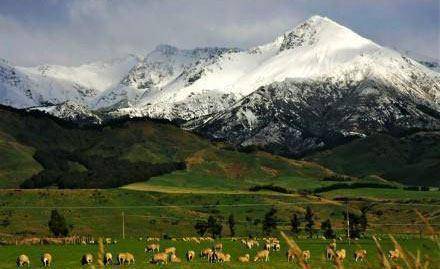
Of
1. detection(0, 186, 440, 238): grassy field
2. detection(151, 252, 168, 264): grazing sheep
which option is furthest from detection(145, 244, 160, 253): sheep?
detection(0, 186, 440, 238): grassy field

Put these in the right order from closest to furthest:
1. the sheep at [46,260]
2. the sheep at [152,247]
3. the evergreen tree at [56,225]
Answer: the sheep at [46,260]
the sheep at [152,247]
the evergreen tree at [56,225]

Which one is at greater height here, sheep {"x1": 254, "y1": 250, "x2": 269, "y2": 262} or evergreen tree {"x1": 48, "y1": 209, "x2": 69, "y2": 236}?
evergreen tree {"x1": 48, "y1": 209, "x2": 69, "y2": 236}

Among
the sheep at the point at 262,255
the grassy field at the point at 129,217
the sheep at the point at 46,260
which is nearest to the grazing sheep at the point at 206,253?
the sheep at the point at 262,255

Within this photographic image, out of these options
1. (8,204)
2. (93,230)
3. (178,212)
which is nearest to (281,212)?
(178,212)

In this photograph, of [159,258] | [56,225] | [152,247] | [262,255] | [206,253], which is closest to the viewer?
[159,258]

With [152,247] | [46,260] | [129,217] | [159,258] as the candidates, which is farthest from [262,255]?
[129,217]

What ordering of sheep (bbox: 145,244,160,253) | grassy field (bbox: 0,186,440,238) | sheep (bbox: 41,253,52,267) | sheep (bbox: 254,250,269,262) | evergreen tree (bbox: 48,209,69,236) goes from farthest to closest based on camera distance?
grassy field (bbox: 0,186,440,238)
evergreen tree (bbox: 48,209,69,236)
sheep (bbox: 145,244,160,253)
sheep (bbox: 254,250,269,262)
sheep (bbox: 41,253,52,267)

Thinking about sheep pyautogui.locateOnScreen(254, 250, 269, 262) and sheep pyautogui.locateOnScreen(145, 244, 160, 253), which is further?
sheep pyautogui.locateOnScreen(145, 244, 160, 253)

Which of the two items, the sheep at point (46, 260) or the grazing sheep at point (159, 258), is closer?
the grazing sheep at point (159, 258)

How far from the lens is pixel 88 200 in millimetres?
199250

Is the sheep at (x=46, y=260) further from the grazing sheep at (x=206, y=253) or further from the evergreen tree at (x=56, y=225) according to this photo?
the evergreen tree at (x=56, y=225)

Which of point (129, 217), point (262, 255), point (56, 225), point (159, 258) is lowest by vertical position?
point (262, 255)

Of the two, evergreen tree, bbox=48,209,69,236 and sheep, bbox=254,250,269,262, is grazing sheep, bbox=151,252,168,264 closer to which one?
sheep, bbox=254,250,269,262

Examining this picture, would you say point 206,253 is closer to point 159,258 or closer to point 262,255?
point 262,255
